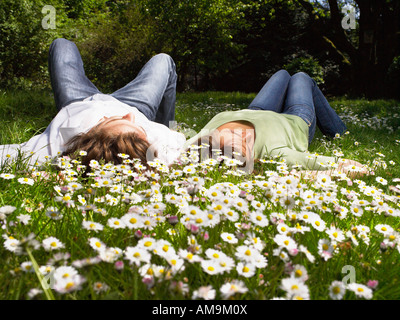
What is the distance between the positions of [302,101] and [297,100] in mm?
72

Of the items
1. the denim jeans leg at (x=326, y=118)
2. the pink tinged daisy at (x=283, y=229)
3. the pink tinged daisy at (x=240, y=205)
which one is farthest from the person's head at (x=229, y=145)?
the denim jeans leg at (x=326, y=118)

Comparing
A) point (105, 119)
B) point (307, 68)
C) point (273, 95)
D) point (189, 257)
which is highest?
point (307, 68)

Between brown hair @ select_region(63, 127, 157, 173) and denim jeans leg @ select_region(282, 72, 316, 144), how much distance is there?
2.60 metres

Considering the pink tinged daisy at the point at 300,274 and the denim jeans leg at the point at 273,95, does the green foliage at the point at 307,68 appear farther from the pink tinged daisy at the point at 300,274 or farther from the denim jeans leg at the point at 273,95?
the pink tinged daisy at the point at 300,274

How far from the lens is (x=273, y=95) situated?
492 cm

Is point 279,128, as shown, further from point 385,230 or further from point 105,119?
point 385,230

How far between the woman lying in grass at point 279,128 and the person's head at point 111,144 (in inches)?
23.7

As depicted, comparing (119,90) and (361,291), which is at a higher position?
(119,90)

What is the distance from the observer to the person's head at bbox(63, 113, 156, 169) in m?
2.48

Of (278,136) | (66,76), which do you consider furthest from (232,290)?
(66,76)

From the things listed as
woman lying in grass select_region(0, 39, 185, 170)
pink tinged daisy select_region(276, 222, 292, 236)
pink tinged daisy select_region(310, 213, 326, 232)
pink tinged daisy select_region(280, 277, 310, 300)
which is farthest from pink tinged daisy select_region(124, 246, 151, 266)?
woman lying in grass select_region(0, 39, 185, 170)

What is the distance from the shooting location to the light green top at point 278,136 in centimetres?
290

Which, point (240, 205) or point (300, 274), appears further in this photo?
point (240, 205)
